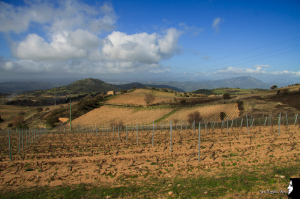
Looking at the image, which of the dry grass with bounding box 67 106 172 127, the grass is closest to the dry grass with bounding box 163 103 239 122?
the dry grass with bounding box 67 106 172 127

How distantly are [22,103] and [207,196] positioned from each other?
4785 inches

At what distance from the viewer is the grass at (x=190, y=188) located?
7.10m

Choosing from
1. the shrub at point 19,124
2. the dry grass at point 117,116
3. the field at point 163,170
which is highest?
the field at point 163,170

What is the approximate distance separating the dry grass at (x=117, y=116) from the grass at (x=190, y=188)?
38.2 metres

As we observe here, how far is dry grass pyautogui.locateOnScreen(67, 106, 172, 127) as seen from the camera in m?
48.8

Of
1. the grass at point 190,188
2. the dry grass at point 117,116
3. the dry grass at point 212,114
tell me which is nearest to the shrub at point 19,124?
the dry grass at point 117,116

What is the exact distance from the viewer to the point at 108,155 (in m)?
13.3

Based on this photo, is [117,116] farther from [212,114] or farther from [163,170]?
[163,170]

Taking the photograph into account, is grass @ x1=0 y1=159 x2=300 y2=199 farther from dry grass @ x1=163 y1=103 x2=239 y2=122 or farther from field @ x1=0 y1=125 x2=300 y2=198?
dry grass @ x1=163 y1=103 x2=239 y2=122

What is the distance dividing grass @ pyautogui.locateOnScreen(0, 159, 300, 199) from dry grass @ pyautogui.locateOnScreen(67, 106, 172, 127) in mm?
38168

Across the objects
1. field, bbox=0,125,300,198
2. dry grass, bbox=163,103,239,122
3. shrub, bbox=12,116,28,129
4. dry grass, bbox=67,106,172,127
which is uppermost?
field, bbox=0,125,300,198

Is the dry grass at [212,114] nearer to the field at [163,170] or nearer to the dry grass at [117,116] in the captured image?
the dry grass at [117,116]

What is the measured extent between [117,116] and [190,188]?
48088 mm

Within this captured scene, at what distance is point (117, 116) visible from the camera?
5400cm
